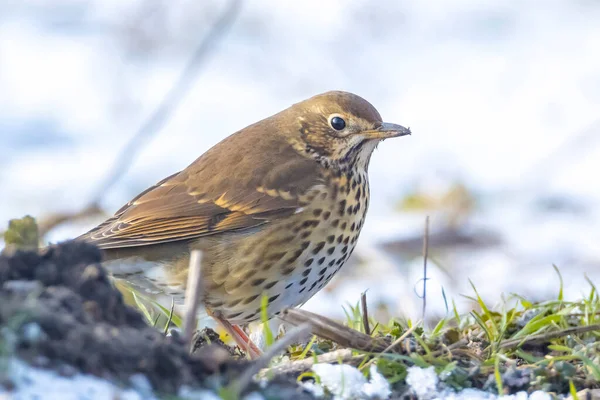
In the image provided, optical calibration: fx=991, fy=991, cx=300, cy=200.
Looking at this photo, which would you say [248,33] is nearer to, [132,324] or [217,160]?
[217,160]

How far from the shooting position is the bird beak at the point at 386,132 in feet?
15.6

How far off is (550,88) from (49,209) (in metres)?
5.48

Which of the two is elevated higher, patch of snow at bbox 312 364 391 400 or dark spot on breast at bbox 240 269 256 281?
dark spot on breast at bbox 240 269 256 281

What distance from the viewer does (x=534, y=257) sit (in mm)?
7961

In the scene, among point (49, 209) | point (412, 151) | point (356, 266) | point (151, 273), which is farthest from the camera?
point (412, 151)

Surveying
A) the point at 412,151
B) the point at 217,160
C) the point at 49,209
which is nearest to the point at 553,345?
the point at 217,160

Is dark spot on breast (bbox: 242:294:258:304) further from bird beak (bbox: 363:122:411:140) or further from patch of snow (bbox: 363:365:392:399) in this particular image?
patch of snow (bbox: 363:365:392:399)

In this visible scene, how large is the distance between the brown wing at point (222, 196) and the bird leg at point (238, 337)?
1.35ft

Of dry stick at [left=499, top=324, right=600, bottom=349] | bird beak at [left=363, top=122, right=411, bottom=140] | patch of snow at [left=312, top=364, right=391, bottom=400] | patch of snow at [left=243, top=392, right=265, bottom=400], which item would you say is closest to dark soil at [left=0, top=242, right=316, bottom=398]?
patch of snow at [left=243, top=392, right=265, bottom=400]

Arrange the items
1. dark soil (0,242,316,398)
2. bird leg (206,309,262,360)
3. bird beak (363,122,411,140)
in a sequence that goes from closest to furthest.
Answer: dark soil (0,242,316,398) < bird leg (206,309,262,360) < bird beak (363,122,411,140)

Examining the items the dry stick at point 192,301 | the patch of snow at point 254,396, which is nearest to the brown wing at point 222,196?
the dry stick at point 192,301

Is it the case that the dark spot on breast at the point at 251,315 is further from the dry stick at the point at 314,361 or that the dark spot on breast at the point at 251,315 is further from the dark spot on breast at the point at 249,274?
the dry stick at the point at 314,361

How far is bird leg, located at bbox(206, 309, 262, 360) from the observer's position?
4157mm

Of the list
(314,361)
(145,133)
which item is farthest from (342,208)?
(145,133)
